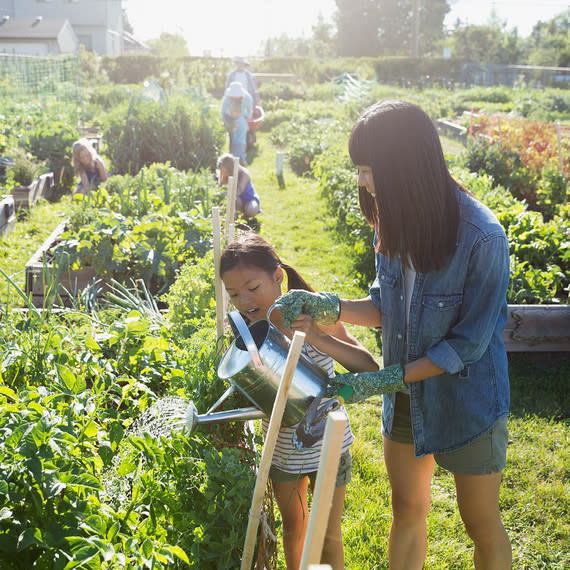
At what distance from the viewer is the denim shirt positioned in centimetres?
152

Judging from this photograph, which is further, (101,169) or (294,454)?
(101,169)

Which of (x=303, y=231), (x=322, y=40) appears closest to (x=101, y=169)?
(x=303, y=231)

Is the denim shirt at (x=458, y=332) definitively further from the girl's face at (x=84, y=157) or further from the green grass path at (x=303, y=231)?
the girl's face at (x=84, y=157)

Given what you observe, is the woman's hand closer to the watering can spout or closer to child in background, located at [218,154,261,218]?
the watering can spout

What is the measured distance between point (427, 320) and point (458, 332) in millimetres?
126

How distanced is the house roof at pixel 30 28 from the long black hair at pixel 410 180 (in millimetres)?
37084

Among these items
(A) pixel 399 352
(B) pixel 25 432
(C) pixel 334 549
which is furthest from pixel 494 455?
(B) pixel 25 432

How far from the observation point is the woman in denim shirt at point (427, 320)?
1.51 m

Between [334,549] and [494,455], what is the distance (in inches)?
22.7

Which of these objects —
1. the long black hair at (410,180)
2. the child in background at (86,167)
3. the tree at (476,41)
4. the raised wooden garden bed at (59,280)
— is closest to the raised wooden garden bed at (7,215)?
the child in background at (86,167)

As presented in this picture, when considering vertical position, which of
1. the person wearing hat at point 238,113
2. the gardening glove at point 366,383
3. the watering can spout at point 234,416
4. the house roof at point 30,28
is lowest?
the watering can spout at point 234,416

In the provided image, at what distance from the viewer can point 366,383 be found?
1.57 m

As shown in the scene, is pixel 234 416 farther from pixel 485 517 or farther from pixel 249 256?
pixel 485 517

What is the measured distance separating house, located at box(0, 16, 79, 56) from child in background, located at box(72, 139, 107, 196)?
30489 mm
